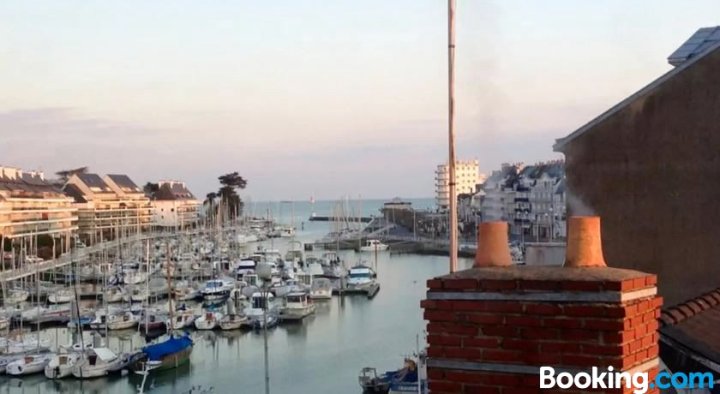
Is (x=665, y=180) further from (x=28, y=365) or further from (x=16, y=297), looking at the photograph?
(x=16, y=297)

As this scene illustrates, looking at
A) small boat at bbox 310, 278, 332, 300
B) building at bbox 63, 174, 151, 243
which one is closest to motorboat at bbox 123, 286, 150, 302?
small boat at bbox 310, 278, 332, 300

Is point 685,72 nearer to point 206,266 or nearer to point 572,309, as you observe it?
point 572,309

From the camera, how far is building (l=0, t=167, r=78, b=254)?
6638 cm

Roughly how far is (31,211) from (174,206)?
42417 mm

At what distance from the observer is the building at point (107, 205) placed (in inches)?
3524

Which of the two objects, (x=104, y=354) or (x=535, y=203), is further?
(x=535, y=203)

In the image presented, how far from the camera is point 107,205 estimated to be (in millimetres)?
97062

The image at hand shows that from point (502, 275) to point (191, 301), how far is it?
4442cm

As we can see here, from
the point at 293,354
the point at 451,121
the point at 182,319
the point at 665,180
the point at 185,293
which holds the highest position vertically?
the point at 451,121

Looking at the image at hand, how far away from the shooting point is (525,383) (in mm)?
2918

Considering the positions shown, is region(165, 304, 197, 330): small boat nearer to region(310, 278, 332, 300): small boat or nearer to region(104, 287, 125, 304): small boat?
region(310, 278, 332, 300): small boat

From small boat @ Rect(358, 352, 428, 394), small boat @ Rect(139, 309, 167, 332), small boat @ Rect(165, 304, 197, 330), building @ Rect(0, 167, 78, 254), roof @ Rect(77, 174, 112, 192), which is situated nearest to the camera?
small boat @ Rect(358, 352, 428, 394)

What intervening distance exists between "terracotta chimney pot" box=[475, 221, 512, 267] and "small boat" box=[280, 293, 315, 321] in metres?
35.8

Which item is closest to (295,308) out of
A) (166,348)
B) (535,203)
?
(166,348)
